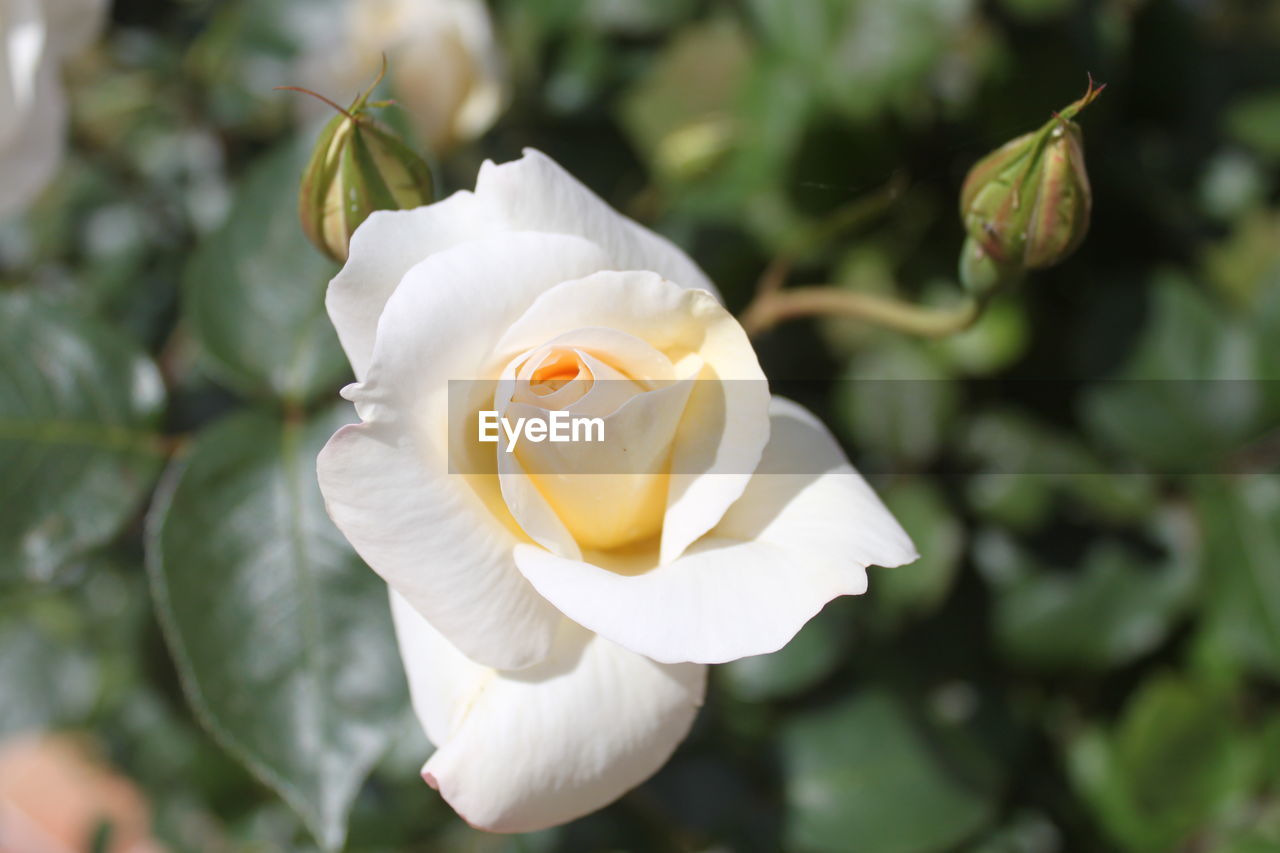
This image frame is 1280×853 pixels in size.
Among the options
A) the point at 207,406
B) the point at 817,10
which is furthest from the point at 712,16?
the point at 207,406

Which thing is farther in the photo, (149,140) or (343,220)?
(149,140)

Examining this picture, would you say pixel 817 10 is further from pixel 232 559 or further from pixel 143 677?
pixel 143 677

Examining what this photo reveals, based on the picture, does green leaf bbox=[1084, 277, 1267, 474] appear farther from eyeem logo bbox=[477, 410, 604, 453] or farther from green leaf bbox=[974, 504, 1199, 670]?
eyeem logo bbox=[477, 410, 604, 453]

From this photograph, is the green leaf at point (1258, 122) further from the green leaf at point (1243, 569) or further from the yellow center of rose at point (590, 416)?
the yellow center of rose at point (590, 416)

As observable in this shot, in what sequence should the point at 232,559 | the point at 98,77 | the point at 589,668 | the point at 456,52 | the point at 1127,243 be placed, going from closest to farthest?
the point at 589,668 → the point at 232,559 → the point at 456,52 → the point at 1127,243 → the point at 98,77

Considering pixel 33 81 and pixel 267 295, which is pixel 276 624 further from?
pixel 33 81

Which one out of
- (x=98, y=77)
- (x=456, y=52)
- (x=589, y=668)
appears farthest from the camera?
(x=98, y=77)

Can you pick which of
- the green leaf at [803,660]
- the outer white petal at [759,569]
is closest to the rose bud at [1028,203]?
the outer white petal at [759,569]
